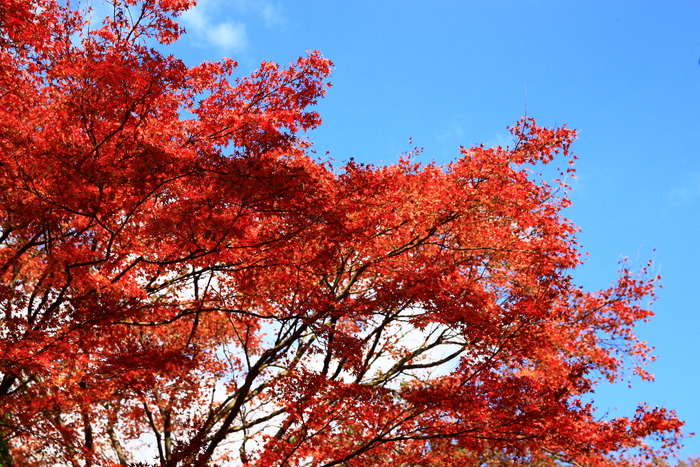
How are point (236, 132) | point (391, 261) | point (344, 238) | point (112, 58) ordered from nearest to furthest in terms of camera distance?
1. point (112, 58)
2. point (236, 132)
3. point (344, 238)
4. point (391, 261)

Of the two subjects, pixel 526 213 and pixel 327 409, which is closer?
pixel 327 409

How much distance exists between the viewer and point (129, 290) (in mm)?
10266

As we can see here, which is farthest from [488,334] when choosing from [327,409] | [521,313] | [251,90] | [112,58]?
[112,58]

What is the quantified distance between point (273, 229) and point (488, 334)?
14.8 ft

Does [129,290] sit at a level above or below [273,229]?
below

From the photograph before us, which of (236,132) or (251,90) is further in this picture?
(251,90)

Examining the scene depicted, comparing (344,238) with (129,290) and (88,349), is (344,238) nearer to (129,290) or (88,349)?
(129,290)

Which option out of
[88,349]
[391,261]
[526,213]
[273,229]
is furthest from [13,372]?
[526,213]

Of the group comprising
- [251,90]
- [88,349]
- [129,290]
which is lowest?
[88,349]

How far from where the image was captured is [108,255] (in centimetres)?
947

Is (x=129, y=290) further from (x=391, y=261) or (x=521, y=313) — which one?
(x=521, y=313)

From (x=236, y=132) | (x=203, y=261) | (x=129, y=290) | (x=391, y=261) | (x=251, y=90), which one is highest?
(x=251, y=90)

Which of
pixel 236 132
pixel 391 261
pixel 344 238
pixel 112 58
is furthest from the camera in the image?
pixel 391 261

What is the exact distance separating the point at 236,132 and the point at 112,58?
2297mm
